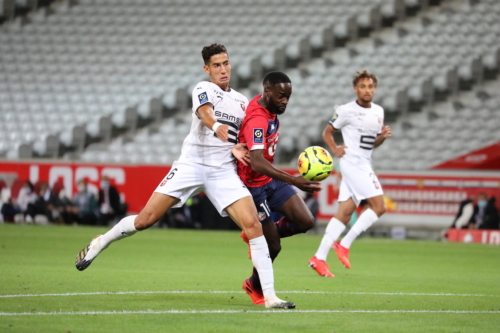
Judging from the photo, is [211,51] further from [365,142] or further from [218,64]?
[365,142]

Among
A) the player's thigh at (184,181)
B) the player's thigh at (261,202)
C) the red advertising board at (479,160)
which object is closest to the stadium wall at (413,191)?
the red advertising board at (479,160)

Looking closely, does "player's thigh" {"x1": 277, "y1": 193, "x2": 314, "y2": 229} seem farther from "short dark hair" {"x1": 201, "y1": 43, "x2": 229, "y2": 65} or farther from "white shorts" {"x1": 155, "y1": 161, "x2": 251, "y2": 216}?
"short dark hair" {"x1": 201, "y1": 43, "x2": 229, "y2": 65}

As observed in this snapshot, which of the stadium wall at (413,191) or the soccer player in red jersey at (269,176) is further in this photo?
the stadium wall at (413,191)

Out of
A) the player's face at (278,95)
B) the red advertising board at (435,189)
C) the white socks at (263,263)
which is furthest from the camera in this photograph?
the red advertising board at (435,189)

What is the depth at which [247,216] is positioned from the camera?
21.2 ft

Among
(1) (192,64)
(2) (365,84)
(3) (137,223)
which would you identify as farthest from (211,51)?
(1) (192,64)

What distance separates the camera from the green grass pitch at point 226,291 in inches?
219

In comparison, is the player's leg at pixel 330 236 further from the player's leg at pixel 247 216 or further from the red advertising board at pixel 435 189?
the red advertising board at pixel 435 189

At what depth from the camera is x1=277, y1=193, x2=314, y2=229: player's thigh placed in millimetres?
7160

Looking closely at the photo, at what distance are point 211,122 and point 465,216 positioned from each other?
1284 centimetres

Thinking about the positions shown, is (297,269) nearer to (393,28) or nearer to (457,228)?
(457,228)

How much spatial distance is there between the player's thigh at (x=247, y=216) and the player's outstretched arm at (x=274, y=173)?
0.30 meters

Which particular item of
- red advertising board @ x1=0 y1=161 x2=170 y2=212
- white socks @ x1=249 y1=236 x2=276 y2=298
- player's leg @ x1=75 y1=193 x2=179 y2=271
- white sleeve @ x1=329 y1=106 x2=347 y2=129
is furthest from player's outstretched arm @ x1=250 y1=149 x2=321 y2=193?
red advertising board @ x1=0 y1=161 x2=170 y2=212

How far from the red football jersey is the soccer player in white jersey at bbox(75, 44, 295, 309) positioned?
18 cm
